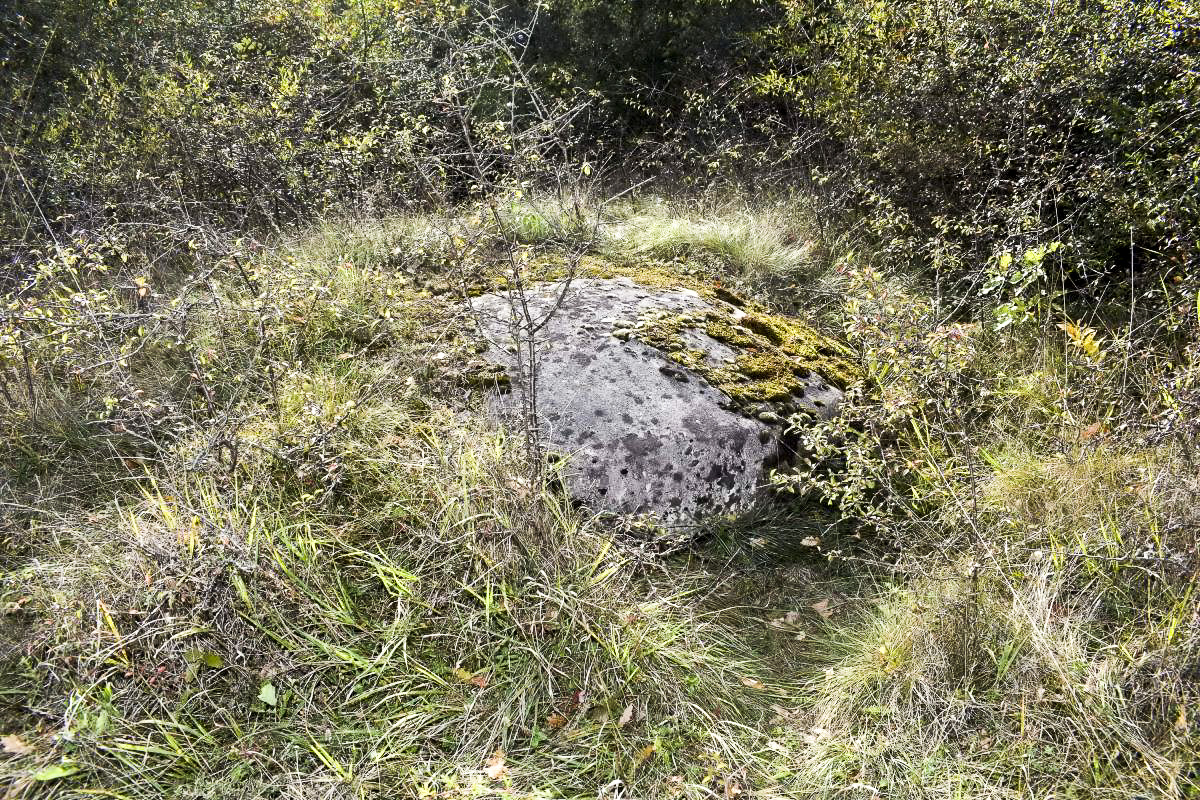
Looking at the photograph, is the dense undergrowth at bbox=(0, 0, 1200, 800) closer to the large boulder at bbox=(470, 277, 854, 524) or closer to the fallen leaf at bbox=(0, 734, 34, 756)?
the fallen leaf at bbox=(0, 734, 34, 756)

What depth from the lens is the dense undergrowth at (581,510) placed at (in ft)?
7.02

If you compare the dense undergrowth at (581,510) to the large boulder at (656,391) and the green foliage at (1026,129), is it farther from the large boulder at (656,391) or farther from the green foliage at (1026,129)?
the large boulder at (656,391)

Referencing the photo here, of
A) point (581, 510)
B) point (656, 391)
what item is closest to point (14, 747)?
point (581, 510)

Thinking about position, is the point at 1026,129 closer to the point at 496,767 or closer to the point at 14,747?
the point at 496,767

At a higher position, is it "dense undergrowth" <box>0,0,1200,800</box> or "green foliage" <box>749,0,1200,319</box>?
"green foliage" <box>749,0,1200,319</box>

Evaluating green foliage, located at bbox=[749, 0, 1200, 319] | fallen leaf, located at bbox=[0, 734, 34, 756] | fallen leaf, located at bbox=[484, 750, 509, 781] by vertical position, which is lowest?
fallen leaf, located at bbox=[484, 750, 509, 781]

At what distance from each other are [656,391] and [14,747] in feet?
8.17

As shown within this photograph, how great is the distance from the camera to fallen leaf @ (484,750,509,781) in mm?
2119

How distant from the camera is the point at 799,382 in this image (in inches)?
143

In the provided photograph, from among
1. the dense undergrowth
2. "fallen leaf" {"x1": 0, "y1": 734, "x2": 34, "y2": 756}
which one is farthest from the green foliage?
"fallen leaf" {"x1": 0, "y1": 734, "x2": 34, "y2": 756}

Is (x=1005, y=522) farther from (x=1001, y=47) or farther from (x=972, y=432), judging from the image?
(x=1001, y=47)

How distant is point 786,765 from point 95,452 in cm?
298

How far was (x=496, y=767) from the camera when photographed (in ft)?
7.00

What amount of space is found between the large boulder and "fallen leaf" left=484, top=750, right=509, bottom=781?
1.04 meters
